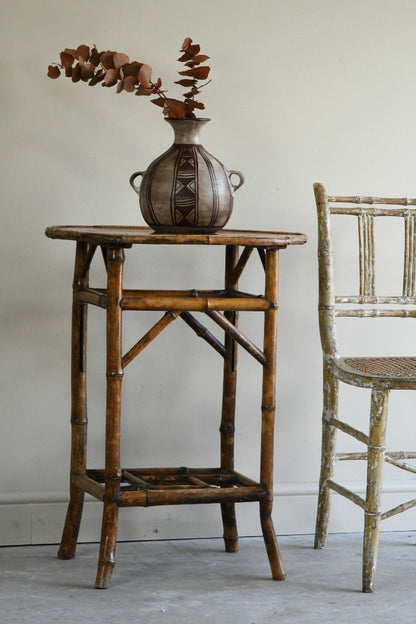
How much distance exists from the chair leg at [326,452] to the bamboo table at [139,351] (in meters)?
0.23

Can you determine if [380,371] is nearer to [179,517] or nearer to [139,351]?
[139,351]

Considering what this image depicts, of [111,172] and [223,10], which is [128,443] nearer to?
[111,172]

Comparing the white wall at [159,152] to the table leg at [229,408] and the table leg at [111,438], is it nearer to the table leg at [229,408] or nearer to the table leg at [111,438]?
the table leg at [229,408]

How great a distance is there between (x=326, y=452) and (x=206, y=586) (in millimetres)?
495

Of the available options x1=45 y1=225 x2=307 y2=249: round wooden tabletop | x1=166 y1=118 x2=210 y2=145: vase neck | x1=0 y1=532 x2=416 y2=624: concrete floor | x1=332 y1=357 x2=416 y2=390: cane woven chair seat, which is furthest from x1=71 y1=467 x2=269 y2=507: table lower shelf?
x1=166 y1=118 x2=210 y2=145: vase neck

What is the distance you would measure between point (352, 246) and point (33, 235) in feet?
2.87

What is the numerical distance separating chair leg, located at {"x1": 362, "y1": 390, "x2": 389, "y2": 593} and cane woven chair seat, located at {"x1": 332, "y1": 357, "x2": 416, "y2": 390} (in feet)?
0.11

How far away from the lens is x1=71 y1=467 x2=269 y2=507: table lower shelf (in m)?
2.00

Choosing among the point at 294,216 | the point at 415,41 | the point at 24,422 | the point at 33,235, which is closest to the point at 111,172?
the point at 33,235

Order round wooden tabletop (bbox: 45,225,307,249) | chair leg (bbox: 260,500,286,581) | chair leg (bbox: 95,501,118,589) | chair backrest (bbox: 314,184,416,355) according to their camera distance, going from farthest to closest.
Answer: chair backrest (bbox: 314,184,416,355)
chair leg (bbox: 260,500,286,581)
chair leg (bbox: 95,501,118,589)
round wooden tabletop (bbox: 45,225,307,249)

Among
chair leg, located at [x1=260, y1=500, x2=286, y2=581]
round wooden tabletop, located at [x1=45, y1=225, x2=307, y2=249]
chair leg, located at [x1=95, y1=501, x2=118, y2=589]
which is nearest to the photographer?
round wooden tabletop, located at [x1=45, y1=225, x2=307, y2=249]

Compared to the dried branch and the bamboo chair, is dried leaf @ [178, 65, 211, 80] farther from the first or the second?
the bamboo chair

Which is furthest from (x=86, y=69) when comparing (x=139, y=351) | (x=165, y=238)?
(x=139, y=351)

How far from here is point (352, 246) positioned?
2555 mm
